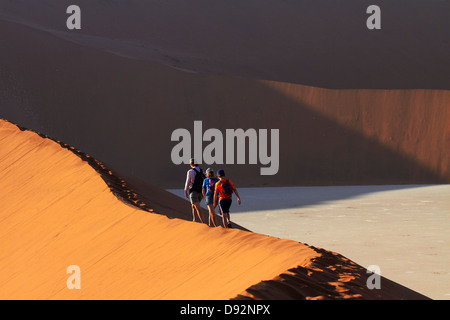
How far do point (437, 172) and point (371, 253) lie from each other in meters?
19.9

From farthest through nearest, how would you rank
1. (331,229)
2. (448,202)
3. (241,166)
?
(241,166), (448,202), (331,229)

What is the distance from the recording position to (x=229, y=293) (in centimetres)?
661

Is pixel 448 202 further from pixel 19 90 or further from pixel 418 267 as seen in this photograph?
pixel 19 90

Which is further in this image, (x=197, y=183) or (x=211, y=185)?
(x=197, y=183)

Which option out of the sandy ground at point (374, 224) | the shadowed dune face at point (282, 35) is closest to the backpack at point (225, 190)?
the sandy ground at point (374, 224)

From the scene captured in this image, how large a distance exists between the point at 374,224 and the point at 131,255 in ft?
27.2

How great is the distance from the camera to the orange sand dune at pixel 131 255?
7.05m

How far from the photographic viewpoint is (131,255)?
884cm

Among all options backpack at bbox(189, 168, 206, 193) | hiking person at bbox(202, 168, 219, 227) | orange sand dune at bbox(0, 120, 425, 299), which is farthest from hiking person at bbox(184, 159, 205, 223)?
orange sand dune at bbox(0, 120, 425, 299)

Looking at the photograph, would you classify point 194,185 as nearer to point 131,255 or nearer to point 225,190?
point 225,190

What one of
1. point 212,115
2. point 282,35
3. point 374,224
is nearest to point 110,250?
point 374,224

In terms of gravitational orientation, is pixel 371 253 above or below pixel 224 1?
below

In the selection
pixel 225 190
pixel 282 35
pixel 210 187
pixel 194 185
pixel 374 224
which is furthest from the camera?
pixel 282 35
